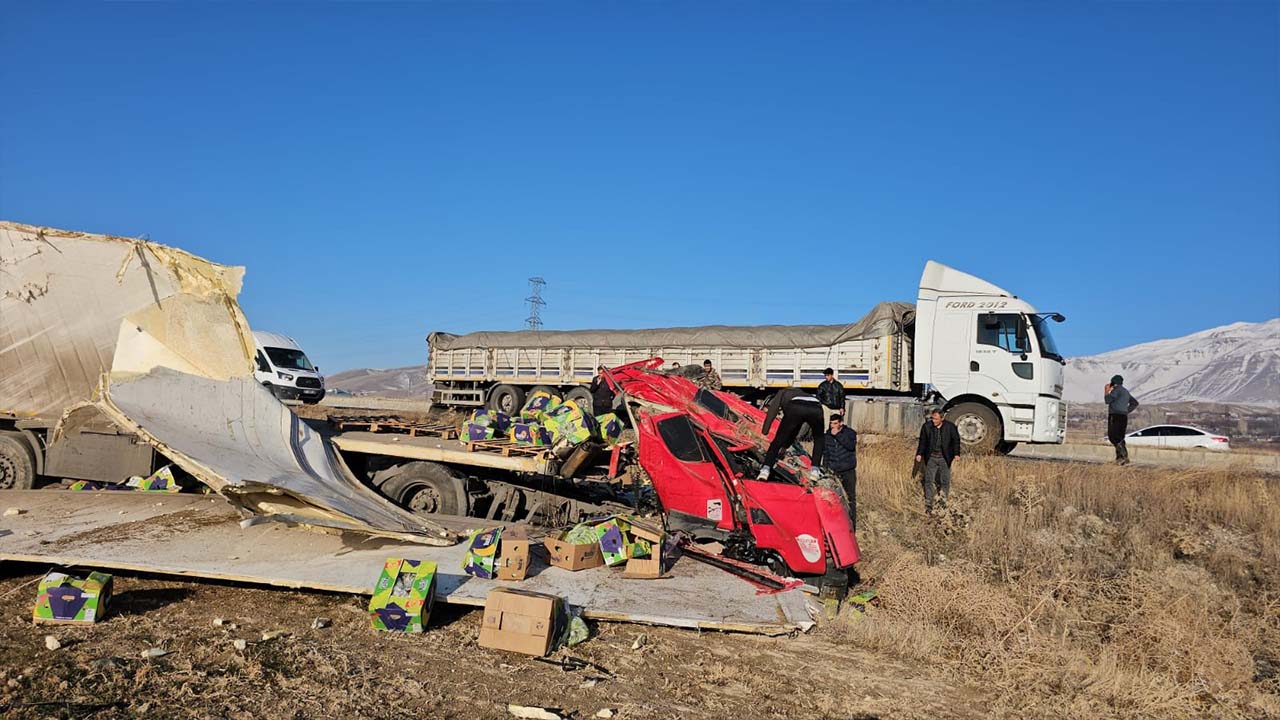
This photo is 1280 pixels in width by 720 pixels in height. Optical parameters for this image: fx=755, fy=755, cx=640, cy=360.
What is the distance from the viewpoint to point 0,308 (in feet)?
26.9

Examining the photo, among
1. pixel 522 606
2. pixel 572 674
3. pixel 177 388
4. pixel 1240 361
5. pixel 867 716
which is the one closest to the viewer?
pixel 867 716

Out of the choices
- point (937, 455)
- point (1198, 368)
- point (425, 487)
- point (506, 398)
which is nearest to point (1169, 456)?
point (937, 455)

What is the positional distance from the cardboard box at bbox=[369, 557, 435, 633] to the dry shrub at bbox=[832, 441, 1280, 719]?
285 centimetres

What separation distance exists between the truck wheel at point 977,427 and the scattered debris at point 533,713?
10678 mm

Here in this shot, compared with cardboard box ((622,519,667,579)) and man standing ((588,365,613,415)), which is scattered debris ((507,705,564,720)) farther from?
man standing ((588,365,613,415))

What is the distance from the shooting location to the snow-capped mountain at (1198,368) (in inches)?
3644

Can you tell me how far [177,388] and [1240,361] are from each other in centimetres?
12993

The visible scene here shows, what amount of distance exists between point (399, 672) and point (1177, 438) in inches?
1041

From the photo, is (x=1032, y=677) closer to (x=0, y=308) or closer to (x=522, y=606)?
(x=522, y=606)

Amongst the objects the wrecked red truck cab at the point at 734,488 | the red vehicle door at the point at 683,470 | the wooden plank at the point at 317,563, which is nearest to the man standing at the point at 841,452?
the wrecked red truck cab at the point at 734,488

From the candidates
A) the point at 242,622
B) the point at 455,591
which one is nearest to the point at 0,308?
the point at 242,622

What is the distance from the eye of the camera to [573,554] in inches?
242

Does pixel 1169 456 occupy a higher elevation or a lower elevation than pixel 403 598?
higher

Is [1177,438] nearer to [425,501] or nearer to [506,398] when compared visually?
[506,398]
